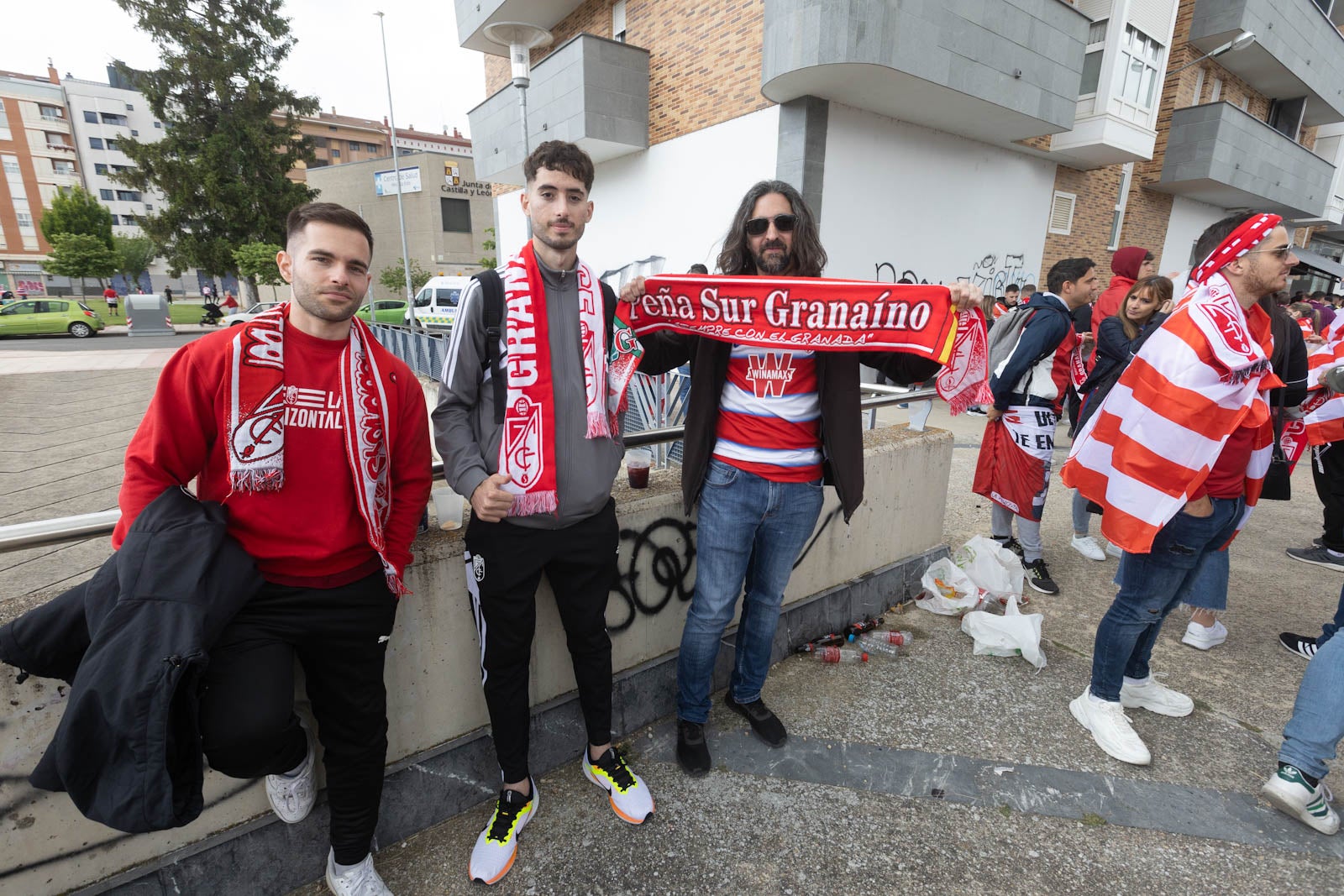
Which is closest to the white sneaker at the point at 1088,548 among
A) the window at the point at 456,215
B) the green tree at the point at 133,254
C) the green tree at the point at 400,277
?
the green tree at the point at 400,277

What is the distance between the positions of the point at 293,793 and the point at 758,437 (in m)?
1.89

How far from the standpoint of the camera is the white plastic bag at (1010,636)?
10.6 feet

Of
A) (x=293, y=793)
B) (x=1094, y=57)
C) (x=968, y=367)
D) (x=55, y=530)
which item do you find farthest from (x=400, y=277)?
(x=968, y=367)

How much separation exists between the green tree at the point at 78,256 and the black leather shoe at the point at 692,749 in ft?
178

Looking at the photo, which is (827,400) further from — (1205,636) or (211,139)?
(211,139)

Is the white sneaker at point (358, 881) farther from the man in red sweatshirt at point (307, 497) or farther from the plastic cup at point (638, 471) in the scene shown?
the plastic cup at point (638, 471)

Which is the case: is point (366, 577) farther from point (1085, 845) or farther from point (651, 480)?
point (1085, 845)

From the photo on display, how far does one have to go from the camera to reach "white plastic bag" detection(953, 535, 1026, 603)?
12.4ft

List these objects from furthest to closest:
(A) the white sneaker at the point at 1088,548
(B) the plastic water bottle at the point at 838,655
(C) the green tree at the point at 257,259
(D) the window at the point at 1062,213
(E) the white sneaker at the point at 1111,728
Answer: (C) the green tree at the point at 257,259 < (D) the window at the point at 1062,213 < (A) the white sneaker at the point at 1088,548 < (B) the plastic water bottle at the point at 838,655 < (E) the white sneaker at the point at 1111,728

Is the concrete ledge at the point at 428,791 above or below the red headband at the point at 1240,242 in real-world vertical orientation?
below

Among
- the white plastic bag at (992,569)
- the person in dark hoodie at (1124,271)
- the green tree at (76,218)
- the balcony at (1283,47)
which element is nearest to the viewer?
the white plastic bag at (992,569)

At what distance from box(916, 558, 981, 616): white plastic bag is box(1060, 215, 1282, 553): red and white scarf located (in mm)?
1367

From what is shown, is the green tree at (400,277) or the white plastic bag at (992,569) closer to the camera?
the white plastic bag at (992,569)

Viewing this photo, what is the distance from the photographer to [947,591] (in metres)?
3.77
